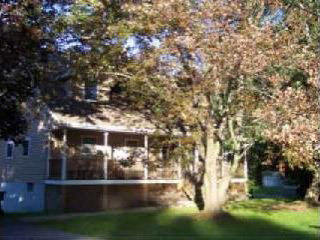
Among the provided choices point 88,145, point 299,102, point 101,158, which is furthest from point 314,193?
point 299,102

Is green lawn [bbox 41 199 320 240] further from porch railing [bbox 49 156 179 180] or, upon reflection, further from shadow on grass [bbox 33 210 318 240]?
porch railing [bbox 49 156 179 180]

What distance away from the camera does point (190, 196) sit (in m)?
34.1

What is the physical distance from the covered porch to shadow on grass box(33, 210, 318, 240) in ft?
17.9

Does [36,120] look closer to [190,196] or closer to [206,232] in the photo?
[190,196]

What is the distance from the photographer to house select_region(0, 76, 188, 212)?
31297mm

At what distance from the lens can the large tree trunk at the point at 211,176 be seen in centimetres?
2584

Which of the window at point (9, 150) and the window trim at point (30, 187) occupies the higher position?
the window at point (9, 150)

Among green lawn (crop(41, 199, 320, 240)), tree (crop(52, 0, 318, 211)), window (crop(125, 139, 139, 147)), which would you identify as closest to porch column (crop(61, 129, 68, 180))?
green lawn (crop(41, 199, 320, 240))

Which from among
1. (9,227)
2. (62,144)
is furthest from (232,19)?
(62,144)

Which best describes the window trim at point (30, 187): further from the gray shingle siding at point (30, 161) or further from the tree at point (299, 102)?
the tree at point (299, 102)

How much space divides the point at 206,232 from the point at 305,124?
740 cm

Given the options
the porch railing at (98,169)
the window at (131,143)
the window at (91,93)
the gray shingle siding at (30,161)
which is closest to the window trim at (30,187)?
the gray shingle siding at (30,161)

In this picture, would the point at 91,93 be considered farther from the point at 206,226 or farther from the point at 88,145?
the point at 206,226

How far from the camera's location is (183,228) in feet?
69.0
